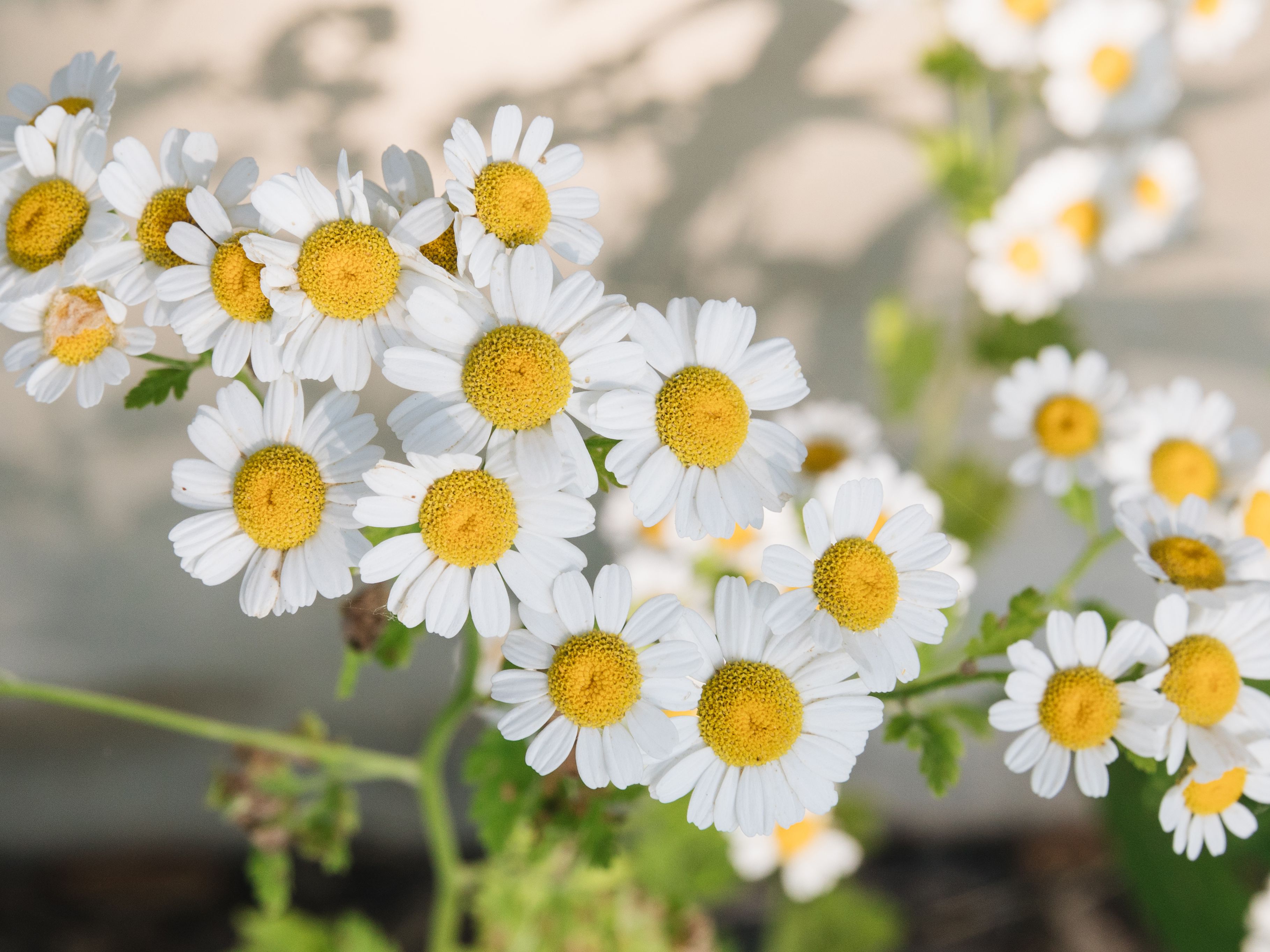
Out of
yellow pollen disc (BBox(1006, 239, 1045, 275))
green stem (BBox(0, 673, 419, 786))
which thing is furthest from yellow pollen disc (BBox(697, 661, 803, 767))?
yellow pollen disc (BBox(1006, 239, 1045, 275))

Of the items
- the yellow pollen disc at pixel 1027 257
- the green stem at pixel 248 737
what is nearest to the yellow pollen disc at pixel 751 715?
the green stem at pixel 248 737

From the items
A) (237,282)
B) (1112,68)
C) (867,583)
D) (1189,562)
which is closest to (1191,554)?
(1189,562)

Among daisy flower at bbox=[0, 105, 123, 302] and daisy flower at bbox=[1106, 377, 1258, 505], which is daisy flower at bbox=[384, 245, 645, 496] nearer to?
daisy flower at bbox=[0, 105, 123, 302]

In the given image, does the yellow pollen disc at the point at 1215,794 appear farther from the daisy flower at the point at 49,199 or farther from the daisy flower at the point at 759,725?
the daisy flower at the point at 49,199

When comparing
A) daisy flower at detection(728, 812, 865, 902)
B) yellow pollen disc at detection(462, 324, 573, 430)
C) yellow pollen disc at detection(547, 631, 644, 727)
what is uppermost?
yellow pollen disc at detection(462, 324, 573, 430)

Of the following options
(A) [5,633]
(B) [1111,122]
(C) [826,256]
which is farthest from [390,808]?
(B) [1111,122]

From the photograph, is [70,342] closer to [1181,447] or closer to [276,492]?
[276,492]
